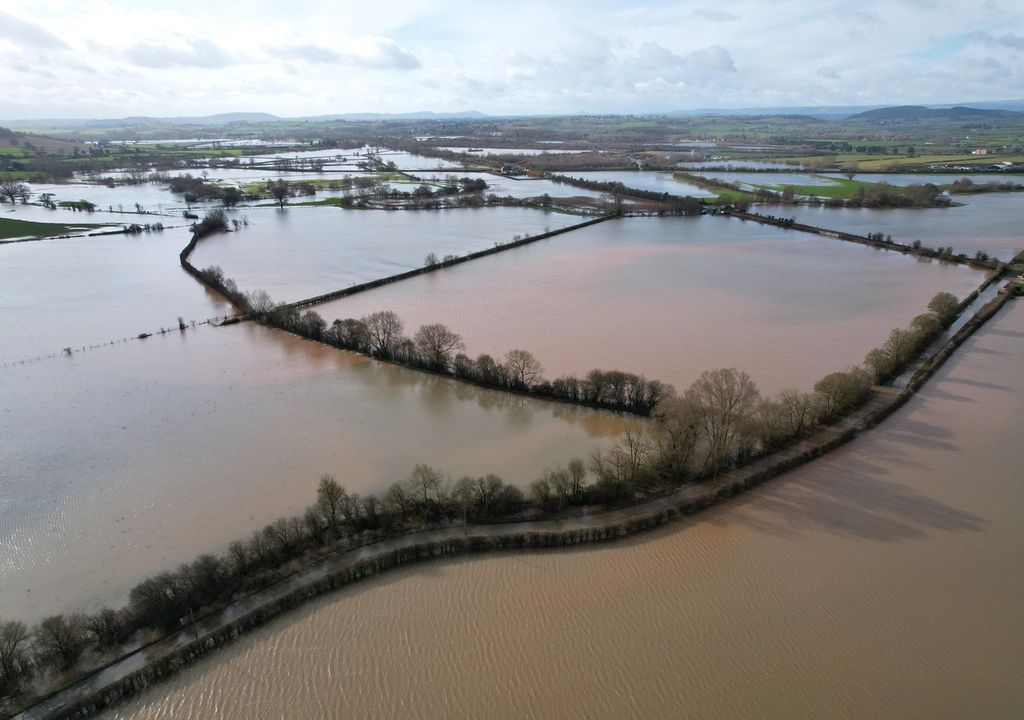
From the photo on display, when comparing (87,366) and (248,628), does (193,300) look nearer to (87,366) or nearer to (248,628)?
(87,366)

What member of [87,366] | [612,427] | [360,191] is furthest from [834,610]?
[360,191]

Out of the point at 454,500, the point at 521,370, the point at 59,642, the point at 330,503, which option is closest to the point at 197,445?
the point at 330,503

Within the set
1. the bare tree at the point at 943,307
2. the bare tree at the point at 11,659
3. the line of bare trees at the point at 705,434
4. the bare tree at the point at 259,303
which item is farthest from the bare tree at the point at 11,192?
the bare tree at the point at 943,307

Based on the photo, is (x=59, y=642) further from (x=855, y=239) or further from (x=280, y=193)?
(x=280, y=193)

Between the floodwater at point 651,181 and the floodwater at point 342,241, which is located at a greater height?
the floodwater at point 651,181

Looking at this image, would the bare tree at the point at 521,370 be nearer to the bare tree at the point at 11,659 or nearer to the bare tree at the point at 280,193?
the bare tree at the point at 11,659

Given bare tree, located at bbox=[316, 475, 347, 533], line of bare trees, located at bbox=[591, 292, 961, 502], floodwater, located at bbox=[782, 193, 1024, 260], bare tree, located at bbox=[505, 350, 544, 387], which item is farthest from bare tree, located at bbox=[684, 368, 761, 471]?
floodwater, located at bbox=[782, 193, 1024, 260]

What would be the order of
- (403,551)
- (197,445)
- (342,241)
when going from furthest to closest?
(342,241) → (197,445) → (403,551)
